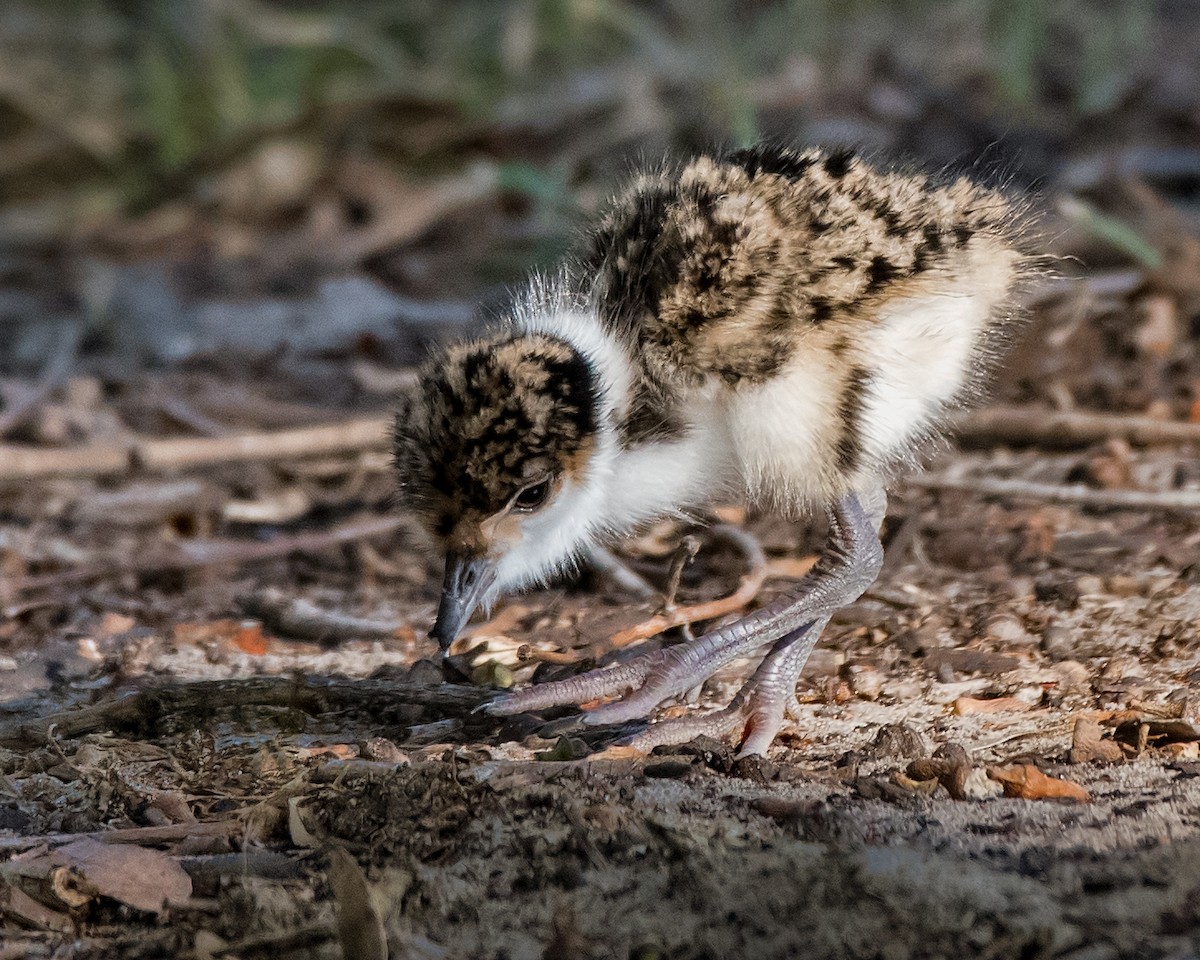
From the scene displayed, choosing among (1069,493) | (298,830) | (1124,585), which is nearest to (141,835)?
(298,830)

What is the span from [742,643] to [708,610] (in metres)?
0.35

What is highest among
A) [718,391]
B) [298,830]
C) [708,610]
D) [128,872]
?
[718,391]

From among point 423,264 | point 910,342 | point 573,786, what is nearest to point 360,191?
point 423,264

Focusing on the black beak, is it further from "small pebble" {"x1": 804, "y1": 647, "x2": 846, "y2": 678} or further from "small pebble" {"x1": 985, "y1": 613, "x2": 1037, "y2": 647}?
"small pebble" {"x1": 985, "y1": 613, "x2": 1037, "y2": 647}

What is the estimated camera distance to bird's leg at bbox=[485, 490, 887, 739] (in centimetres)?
276

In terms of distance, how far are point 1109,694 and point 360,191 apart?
208 inches

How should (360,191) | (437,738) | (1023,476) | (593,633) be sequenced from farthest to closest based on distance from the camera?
(360,191) → (1023,476) → (593,633) → (437,738)

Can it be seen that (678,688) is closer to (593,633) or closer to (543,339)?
(593,633)

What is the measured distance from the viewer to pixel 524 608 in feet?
11.6

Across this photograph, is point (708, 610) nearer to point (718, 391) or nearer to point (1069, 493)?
point (718, 391)

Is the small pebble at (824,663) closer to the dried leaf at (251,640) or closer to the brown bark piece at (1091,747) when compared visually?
the brown bark piece at (1091,747)

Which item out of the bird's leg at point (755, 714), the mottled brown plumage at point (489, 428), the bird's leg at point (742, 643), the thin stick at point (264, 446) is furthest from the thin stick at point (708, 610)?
the thin stick at point (264, 446)

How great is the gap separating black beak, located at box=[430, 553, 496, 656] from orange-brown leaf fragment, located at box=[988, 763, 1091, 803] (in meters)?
1.11

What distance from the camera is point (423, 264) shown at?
6.46 metres
